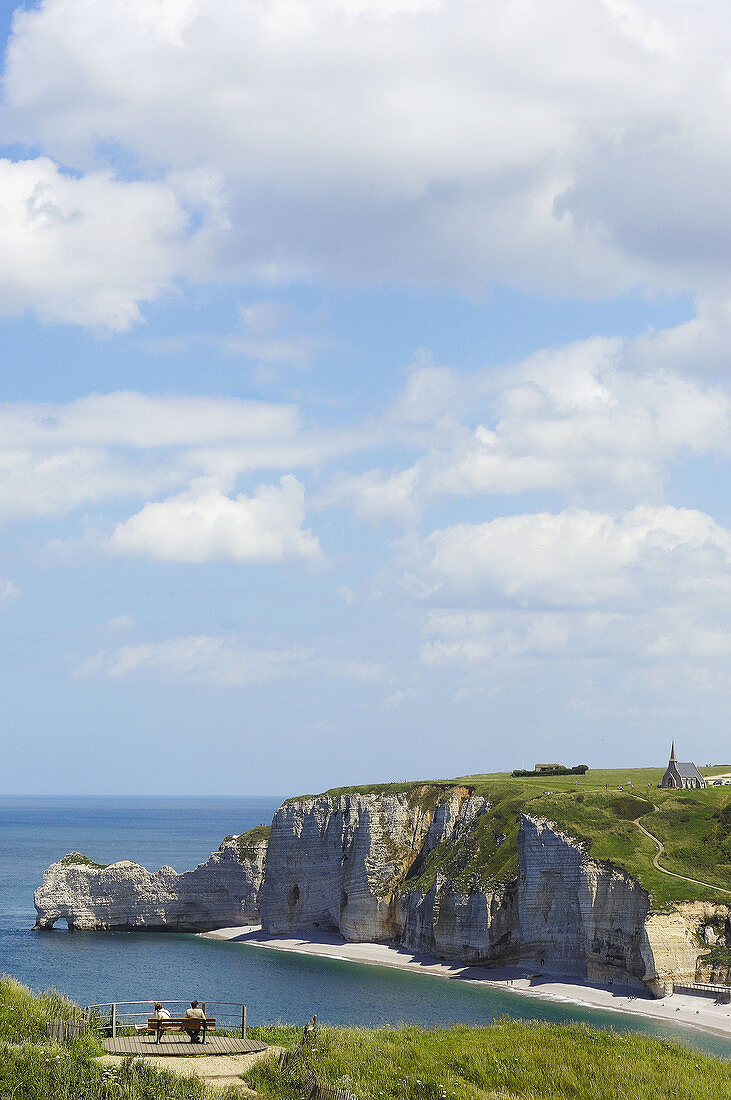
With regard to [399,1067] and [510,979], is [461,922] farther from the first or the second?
[399,1067]

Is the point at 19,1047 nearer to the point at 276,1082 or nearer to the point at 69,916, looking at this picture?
the point at 276,1082

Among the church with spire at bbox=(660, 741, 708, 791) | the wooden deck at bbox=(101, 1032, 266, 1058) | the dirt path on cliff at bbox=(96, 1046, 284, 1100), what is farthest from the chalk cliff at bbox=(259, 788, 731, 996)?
the dirt path on cliff at bbox=(96, 1046, 284, 1100)

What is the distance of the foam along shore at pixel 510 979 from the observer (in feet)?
219

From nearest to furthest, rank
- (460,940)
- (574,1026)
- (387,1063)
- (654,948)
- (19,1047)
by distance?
(19,1047) < (387,1063) < (574,1026) < (654,948) < (460,940)

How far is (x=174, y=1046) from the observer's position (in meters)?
29.2

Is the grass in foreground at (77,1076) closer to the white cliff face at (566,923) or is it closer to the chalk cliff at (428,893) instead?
the white cliff face at (566,923)

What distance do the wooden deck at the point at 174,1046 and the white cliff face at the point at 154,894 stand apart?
8256 centimetres

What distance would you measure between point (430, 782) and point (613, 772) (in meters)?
24.6

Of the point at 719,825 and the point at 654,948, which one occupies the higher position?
the point at 719,825

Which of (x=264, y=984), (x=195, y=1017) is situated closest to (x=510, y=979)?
(x=264, y=984)

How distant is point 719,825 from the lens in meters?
84.4

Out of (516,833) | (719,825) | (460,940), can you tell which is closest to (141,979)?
(460,940)

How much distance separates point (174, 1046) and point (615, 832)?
6314 centimetres

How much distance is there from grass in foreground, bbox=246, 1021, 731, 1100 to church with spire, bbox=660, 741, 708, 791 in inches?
2717
